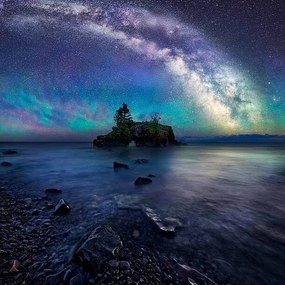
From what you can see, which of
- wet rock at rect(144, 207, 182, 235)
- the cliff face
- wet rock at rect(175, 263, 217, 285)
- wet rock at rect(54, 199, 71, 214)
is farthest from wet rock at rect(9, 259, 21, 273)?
the cliff face

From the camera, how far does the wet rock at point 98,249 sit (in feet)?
11.8

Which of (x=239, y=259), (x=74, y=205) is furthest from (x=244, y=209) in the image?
(x=74, y=205)

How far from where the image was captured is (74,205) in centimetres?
757

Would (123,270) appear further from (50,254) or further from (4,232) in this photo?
(4,232)

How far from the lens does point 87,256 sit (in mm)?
3666

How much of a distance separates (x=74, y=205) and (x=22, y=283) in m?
4.45

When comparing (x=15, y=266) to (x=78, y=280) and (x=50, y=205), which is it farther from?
(x=50, y=205)

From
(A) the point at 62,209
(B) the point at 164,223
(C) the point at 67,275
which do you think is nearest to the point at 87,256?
(C) the point at 67,275

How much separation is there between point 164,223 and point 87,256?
285 cm

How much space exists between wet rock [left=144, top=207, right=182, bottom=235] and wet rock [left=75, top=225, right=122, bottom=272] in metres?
1.42

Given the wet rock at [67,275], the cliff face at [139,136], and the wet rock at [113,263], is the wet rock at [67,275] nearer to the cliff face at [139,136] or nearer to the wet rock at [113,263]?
the wet rock at [113,263]

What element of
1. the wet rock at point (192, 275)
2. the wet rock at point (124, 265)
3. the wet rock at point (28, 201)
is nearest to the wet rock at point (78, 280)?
the wet rock at point (124, 265)

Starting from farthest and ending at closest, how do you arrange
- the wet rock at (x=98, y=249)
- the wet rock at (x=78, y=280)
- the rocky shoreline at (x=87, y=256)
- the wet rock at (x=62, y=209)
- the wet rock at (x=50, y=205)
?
the wet rock at (x=50, y=205) → the wet rock at (x=62, y=209) → the wet rock at (x=98, y=249) → the rocky shoreline at (x=87, y=256) → the wet rock at (x=78, y=280)

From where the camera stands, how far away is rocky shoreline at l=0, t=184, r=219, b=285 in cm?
339
